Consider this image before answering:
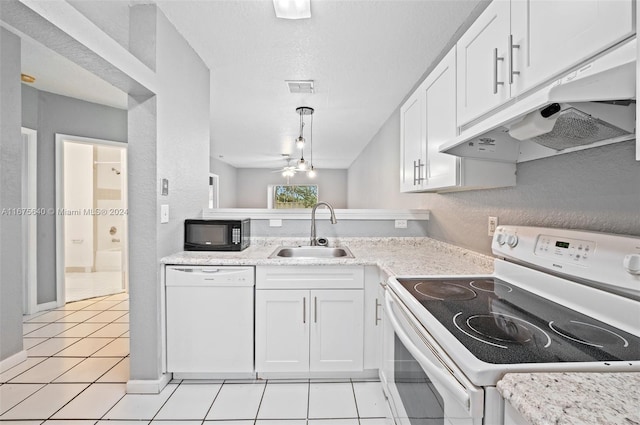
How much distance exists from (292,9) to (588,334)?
6.87 feet

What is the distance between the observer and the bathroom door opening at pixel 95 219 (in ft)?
14.3

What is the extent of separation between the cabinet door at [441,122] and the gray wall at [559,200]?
351 millimetres

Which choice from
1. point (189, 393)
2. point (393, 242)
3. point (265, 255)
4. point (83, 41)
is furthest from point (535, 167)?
point (189, 393)

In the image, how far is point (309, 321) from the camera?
1962 mm

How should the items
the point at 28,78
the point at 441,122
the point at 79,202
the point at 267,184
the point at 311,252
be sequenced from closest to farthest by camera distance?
the point at 441,122, the point at 311,252, the point at 28,78, the point at 79,202, the point at 267,184

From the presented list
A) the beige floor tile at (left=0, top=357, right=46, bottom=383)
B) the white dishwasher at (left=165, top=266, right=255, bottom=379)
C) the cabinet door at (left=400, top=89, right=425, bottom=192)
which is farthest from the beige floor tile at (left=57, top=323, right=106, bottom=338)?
the cabinet door at (left=400, top=89, right=425, bottom=192)

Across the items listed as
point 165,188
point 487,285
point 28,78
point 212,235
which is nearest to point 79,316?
point 212,235

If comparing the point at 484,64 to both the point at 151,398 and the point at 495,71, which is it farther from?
the point at 151,398

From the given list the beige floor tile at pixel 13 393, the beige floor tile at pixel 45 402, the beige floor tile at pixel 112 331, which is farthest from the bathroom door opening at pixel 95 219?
the beige floor tile at pixel 45 402

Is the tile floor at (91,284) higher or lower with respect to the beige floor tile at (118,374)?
higher

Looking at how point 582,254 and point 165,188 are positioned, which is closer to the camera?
point 582,254

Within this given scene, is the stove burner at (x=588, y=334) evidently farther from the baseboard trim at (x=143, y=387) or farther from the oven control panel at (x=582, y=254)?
the baseboard trim at (x=143, y=387)

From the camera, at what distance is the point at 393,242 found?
8.82ft

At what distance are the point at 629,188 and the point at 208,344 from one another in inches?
86.4
